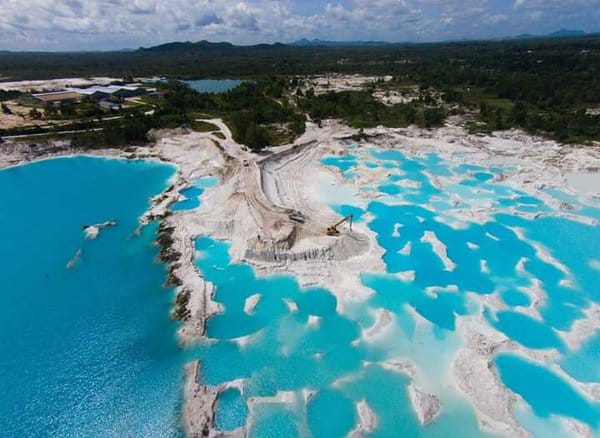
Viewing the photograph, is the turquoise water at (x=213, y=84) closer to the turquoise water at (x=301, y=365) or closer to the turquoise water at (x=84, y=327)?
the turquoise water at (x=84, y=327)

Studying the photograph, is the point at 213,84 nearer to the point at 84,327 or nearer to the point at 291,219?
the point at 291,219

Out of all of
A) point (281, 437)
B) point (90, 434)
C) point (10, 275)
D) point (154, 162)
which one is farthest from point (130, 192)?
point (281, 437)

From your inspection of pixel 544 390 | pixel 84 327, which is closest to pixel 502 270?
pixel 544 390

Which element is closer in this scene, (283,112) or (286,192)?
(286,192)

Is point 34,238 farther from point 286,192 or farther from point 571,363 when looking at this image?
point 571,363

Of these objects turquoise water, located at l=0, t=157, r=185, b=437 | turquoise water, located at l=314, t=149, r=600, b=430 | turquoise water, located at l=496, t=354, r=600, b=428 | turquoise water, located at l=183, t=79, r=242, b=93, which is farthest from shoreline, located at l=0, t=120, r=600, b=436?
turquoise water, located at l=183, t=79, r=242, b=93

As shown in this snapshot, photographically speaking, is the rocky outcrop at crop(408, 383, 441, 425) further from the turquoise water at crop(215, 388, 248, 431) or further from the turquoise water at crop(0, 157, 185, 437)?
the turquoise water at crop(0, 157, 185, 437)

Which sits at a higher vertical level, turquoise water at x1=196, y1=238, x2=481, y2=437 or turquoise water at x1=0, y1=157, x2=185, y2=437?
turquoise water at x1=0, y1=157, x2=185, y2=437
